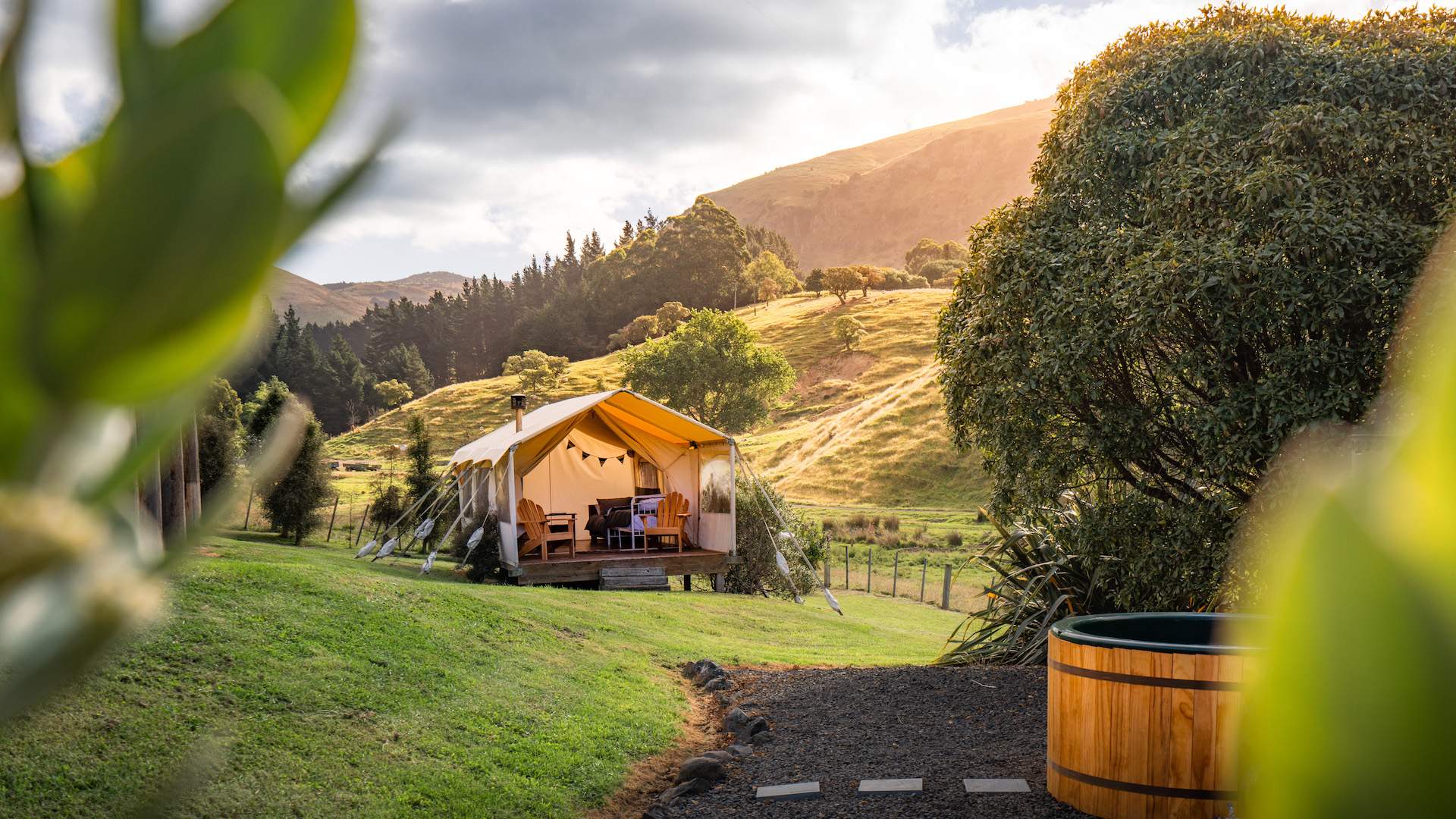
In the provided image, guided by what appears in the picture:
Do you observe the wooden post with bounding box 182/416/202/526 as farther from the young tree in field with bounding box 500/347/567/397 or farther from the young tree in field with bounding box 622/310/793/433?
the young tree in field with bounding box 500/347/567/397

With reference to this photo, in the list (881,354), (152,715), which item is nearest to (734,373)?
(881,354)

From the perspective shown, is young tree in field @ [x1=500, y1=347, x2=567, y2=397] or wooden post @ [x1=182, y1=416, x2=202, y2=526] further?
young tree in field @ [x1=500, y1=347, x2=567, y2=397]

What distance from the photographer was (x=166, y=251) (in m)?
0.16

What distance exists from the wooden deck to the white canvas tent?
33 cm

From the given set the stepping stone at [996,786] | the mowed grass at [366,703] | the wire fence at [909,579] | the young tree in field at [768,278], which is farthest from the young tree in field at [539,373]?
the stepping stone at [996,786]

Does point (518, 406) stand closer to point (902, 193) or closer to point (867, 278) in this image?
point (867, 278)

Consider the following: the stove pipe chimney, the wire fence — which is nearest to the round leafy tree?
the stove pipe chimney

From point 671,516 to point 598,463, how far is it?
8.62ft

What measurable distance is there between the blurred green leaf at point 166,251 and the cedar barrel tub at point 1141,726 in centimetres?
568

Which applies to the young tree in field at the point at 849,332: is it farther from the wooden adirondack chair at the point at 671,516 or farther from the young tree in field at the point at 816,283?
the wooden adirondack chair at the point at 671,516

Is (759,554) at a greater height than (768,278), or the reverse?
(768,278)

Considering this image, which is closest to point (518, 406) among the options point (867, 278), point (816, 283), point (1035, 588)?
point (1035, 588)

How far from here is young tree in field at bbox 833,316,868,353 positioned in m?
62.6

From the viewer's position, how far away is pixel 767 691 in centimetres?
893
